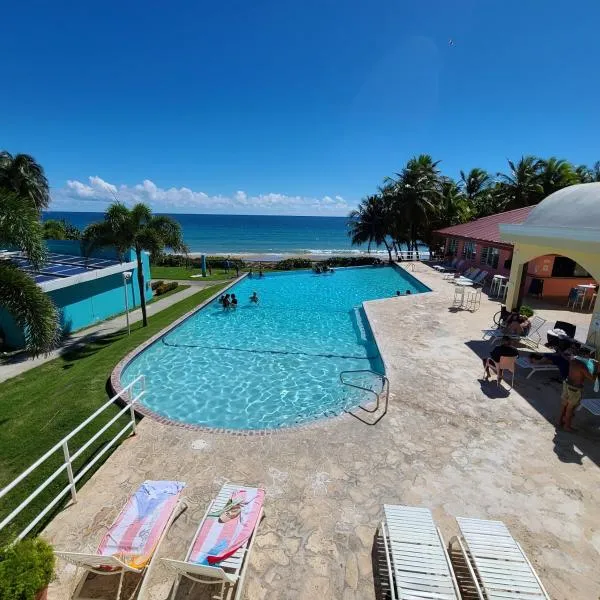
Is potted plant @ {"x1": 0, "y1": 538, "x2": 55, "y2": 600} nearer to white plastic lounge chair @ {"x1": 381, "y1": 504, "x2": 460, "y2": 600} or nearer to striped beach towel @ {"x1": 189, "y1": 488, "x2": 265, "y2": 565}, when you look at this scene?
striped beach towel @ {"x1": 189, "y1": 488, "x2": 265, "y2": 565}

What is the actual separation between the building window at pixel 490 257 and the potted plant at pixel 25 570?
27.8m

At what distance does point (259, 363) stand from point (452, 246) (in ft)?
89.8

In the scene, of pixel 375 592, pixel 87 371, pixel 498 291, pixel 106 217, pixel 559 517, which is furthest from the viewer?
pixel 498 291

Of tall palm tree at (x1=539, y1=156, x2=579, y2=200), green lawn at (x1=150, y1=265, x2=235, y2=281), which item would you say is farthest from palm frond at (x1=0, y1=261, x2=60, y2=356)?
tall palm tree at (x1=539, y1=156, x2=579, y2=200)

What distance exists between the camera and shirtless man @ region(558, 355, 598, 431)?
24.1ft

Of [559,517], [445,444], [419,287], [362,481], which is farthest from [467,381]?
[419,287]

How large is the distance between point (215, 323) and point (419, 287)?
15.1m

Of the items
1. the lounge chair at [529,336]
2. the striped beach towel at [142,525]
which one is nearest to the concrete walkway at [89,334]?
the striped beach towel at [142,525]

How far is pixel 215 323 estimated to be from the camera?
61.1 ft

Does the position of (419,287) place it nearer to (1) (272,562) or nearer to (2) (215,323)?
(2) (215,323)

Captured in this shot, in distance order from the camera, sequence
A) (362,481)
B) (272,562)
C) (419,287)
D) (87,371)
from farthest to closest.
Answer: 1. (419,287)
2. (87,371)
3. (362,481)
4. (272,562)

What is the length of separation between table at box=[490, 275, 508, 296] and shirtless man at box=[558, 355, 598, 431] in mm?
14084

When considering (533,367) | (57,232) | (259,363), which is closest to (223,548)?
(259,363)

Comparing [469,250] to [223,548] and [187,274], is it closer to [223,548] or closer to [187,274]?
[187,274]
